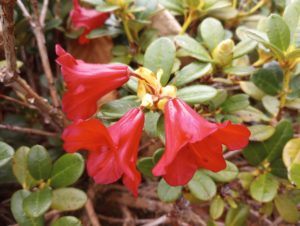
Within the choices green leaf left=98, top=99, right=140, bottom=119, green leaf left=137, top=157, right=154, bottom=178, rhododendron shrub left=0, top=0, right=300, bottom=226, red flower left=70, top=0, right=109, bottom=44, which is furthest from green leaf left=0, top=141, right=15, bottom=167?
red flower left=70, top=0, right=109, bottom=44

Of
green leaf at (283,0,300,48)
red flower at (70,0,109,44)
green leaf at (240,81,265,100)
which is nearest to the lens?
green leaf at (283,0,300,48)

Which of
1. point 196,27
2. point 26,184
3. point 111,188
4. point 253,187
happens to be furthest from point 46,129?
point 253,187

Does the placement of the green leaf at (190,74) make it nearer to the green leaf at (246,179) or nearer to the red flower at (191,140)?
the red flower at (191,140)

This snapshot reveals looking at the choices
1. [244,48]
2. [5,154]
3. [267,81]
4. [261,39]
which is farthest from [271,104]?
[5,154]

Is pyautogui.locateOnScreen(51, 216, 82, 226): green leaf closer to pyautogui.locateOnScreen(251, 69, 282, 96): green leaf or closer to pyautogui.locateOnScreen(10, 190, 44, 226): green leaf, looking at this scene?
pyautogui.locateOnScreen(10, 190, 44, 226): green leaf

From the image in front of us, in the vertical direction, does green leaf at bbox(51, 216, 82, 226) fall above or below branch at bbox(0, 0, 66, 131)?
below

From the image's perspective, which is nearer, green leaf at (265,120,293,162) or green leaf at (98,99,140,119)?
green leaf at (98,99,140,119)

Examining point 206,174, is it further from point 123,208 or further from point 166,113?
point 123,208
